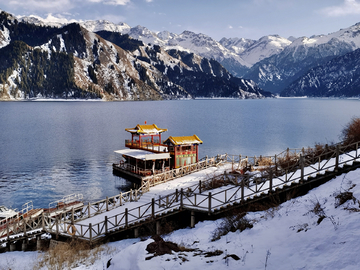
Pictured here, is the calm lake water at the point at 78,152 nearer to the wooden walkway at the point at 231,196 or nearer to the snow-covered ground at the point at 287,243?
the wooden walkway at the point at 231,196

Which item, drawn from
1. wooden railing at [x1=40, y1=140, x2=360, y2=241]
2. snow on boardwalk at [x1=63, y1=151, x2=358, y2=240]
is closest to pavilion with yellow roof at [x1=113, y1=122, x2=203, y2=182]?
snow on boardwalk at [x1=63, y1=151, x2=358, y2=240]

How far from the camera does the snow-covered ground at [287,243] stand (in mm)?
9375

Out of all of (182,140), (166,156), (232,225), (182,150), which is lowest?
(166,156)

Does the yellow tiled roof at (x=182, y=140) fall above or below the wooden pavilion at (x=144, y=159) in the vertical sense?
above

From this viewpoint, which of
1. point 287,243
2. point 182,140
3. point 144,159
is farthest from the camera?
point 182,140

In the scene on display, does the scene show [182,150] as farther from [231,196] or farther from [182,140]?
[231,196]

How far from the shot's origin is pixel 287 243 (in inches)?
428

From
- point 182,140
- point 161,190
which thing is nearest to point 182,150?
point 182,140

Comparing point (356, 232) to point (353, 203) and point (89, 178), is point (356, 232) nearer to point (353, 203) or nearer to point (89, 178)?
point (353, 203)

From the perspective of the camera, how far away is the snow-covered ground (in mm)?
9375

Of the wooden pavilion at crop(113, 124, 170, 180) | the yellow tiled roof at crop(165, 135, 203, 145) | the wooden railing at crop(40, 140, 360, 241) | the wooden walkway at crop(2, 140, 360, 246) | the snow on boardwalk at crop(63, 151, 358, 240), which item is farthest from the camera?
the yellow tiled roof at crop(165, 135, 203, 145)

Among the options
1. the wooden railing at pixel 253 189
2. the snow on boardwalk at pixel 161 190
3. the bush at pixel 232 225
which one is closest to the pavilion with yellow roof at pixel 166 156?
the snow on boardwalk at pixel 161 190

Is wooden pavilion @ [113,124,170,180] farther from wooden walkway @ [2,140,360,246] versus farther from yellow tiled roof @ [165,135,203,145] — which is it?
wooden walkway @ [2,140,360,246]

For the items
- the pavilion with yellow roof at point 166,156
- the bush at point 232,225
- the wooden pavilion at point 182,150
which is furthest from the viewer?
the wooden pavilion at point 182,150
